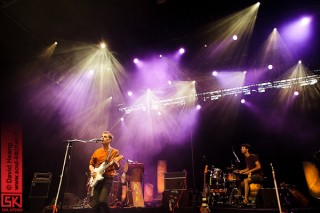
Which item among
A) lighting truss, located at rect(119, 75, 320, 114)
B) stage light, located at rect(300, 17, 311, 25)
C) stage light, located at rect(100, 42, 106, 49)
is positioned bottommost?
lighting truss, located at rect(119, 75, 320, 114)

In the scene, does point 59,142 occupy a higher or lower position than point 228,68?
lower

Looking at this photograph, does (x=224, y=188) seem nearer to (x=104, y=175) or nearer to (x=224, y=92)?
(x=224, y=92)

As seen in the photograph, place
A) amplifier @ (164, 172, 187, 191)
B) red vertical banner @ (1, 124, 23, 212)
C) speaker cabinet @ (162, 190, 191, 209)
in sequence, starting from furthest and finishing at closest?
amplifier @ (164, 172, 187, 191) < speaker cabinet @ (162, 190, 191, 209) < red vertical banner @ (1, 124, 23, 212)

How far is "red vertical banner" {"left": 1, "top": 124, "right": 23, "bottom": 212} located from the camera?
8.42m

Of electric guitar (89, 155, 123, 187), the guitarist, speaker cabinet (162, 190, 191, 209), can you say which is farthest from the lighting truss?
electric guitar (89, 155, 123, 187)

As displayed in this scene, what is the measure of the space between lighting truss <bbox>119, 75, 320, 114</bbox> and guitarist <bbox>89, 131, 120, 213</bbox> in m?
7.95

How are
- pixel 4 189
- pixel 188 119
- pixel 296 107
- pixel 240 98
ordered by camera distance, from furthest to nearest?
pixel 188 119
pixel 240 98
pixel 296 107
pixel 4 189

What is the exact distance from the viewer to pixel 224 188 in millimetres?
9016

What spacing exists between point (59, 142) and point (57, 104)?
1.64 meters

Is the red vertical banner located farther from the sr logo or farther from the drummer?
the drummer

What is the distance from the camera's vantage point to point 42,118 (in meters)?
10.6

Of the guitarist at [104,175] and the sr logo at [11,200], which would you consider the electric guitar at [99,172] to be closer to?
the guitarist at [104,175]

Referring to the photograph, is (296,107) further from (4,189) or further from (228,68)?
(4,189)

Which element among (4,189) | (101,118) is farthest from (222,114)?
(4,189)
